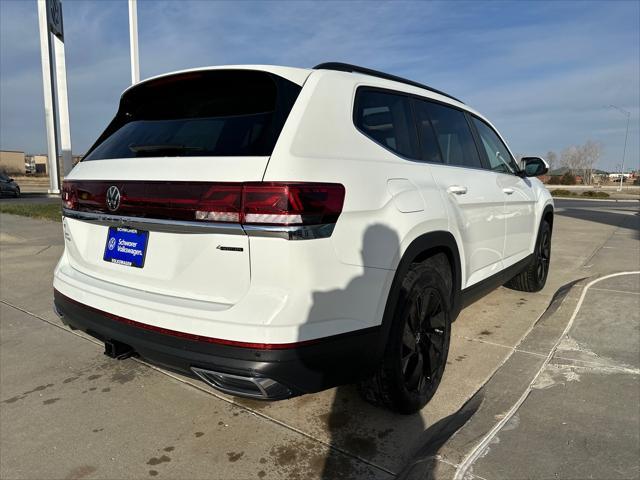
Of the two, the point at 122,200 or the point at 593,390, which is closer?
the point at 122,200

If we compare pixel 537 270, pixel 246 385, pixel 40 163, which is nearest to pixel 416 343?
pixel 246 385

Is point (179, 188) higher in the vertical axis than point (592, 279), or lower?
higher

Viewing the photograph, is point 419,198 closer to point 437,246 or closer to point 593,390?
point 437,246

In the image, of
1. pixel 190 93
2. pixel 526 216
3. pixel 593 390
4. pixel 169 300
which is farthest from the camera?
pixel 526 216

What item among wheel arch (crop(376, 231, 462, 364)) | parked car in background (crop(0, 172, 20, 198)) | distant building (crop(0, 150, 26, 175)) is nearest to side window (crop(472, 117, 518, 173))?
wheel arch (crop(376, 231, 462, 364))

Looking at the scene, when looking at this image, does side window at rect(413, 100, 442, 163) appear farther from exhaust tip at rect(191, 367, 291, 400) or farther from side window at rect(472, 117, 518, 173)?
exhaust tip at rect(191, 367, 291, 400)

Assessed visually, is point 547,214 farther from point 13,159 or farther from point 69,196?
point 13,159

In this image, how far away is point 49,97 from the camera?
27391mm

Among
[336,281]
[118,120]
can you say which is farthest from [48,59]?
[336,281]

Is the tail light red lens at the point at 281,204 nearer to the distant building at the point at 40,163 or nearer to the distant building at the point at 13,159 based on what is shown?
the distant building at the point at 13,159

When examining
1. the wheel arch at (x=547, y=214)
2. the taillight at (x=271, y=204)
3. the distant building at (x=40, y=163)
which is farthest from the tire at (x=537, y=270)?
the distant building at (x=40, y=163)

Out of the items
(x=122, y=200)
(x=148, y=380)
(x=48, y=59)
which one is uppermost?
(x=48, y=59)

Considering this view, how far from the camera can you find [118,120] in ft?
9.56

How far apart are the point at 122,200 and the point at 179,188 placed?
41 cm
